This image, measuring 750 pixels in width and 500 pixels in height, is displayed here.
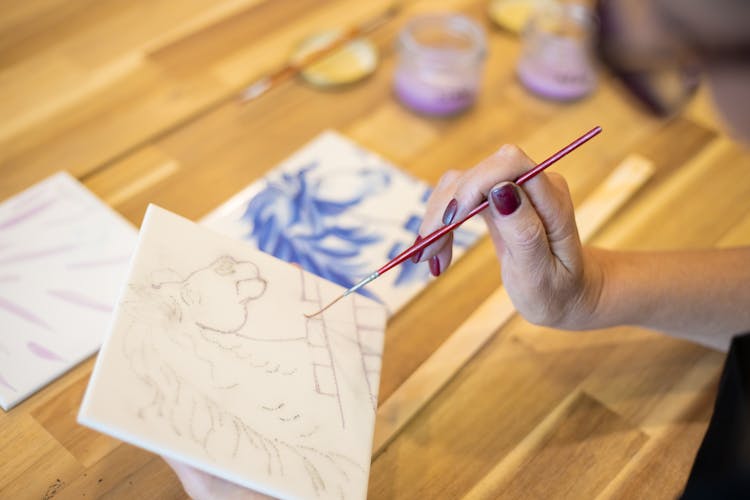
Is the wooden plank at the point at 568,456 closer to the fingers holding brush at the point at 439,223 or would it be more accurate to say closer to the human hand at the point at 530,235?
the human hand at the point at 530,235

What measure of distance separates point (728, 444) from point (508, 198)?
0.32 metres

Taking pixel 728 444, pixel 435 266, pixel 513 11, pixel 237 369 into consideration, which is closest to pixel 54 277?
pixel 237 369

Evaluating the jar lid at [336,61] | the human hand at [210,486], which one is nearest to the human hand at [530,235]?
the human hand at [210,486]

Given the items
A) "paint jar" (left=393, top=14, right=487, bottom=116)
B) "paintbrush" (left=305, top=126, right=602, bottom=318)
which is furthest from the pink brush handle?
"paint jar" (left=393, top=14, right=487, bottom=116)

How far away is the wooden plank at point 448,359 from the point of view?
2.49ft

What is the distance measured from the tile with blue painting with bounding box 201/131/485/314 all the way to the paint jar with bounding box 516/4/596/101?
315 mm

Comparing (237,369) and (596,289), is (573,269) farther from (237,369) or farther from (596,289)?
(237,369)

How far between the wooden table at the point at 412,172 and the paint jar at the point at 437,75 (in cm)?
3

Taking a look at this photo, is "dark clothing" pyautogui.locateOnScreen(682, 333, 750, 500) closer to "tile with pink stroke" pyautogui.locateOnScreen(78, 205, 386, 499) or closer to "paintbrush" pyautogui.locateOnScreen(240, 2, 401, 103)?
"tile with pink stroke" pyautogui.locateOnScreen(78, 205, 386, 499)

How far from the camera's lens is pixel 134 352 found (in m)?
0.59

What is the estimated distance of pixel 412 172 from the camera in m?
1.04

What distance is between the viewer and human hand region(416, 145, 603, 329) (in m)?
0.68

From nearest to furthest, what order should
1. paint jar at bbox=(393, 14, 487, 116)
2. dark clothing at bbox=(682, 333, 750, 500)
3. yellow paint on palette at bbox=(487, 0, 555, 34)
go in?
dark clothing at bbox=(682, 333, 750, 500) → paint jar at bbox=(393, 14, 487, 116) → yellow paint on palette at bbox=(487, 0, 555, 34)

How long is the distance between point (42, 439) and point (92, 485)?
2.9 inches
